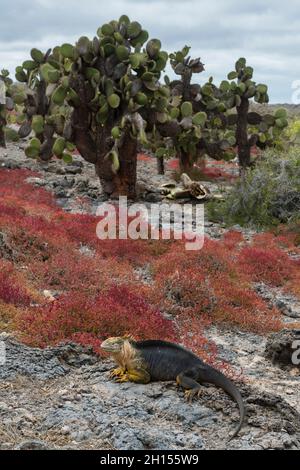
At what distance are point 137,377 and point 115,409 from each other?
669 mm

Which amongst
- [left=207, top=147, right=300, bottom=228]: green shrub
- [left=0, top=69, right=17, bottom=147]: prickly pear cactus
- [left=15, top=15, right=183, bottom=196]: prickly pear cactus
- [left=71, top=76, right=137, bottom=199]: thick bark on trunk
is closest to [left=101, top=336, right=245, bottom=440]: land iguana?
[left=207, top=147, right=300, bottom=228]: green shrub

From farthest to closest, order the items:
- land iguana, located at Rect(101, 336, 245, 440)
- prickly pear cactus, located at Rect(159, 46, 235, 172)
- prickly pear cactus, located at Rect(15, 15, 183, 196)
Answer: prickly pear cactus, located at Rect(159, 46, 235, 172)
prickly pear cactus, located at Rect(15, 15, 183, 196)
land iguana, located at Rect(101, 336, 245, 440)

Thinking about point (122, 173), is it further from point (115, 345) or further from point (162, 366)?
point (162, 366)

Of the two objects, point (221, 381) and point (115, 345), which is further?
point (115, 345)

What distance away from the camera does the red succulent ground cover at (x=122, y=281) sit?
8016 mm

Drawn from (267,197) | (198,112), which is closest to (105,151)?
(267,197)

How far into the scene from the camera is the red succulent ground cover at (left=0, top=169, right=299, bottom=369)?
802 cm

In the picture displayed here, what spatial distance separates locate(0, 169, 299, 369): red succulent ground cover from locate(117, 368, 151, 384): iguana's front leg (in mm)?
1193

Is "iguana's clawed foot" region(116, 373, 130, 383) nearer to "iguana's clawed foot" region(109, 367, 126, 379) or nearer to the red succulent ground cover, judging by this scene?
"iguana's clawed foot" region(109, 367, 126, 379)

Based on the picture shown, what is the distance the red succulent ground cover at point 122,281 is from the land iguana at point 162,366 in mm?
1152

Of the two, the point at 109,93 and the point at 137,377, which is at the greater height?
the point at 109,93

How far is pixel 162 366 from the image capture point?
20.5ft

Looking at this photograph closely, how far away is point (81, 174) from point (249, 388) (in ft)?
62.5

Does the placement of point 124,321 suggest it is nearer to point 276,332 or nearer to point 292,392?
point 292,392
